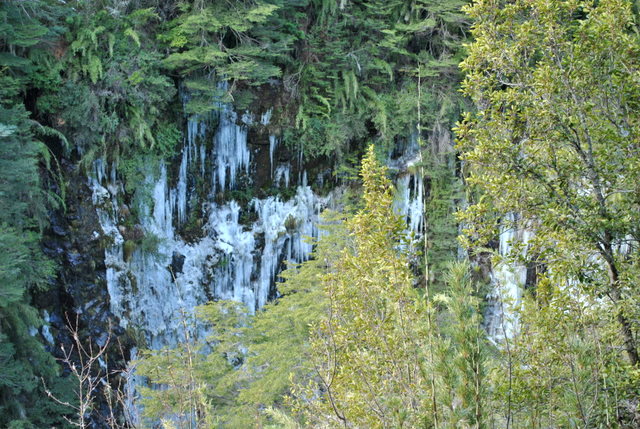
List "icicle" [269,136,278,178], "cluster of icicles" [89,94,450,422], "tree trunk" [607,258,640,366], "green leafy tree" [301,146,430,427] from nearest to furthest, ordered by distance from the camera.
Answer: "green leafy tree" [301,146,430,427] → "tree trunk" [607,258,640,366] → "cluster of icicles" [89,94,450,422] → "icicle" [269,136,278,178]

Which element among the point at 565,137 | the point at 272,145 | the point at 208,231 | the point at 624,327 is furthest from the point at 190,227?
the point at 624,327

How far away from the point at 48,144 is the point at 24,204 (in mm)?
2741

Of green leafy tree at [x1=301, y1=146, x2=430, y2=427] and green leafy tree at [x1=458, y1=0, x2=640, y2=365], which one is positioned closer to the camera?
green leafy tree at [x1=301, y1=146, x2=430, y2=427]

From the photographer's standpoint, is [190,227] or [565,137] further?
[190,227]

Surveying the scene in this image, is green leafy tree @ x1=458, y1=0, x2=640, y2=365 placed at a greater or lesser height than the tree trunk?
greater

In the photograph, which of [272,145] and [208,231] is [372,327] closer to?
[208,231]

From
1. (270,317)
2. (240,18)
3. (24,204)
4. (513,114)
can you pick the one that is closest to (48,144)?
(24,204)

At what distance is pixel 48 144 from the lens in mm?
12062

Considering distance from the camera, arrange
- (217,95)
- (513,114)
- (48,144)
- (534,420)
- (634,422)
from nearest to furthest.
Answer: (534,420) → (634,422) → (513,114) → (48,144) → (217,95)

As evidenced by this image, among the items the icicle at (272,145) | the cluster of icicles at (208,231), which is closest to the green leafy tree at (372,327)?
the cluster of icicles at (208,231)

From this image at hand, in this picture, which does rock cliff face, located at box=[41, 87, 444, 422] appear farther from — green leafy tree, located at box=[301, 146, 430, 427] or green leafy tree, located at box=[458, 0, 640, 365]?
green leafy tree, located at box=[458, 0, 640, 365]

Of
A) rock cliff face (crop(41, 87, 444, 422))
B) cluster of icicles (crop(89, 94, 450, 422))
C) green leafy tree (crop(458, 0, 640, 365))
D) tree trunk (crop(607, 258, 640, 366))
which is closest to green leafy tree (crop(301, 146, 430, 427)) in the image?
green leafy tree (crop(458, 0, 640, 365))

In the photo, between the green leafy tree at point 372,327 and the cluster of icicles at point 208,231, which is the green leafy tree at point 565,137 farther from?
the cluster of icicles at point 208,231

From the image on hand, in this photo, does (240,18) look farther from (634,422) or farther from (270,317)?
(634,422)
